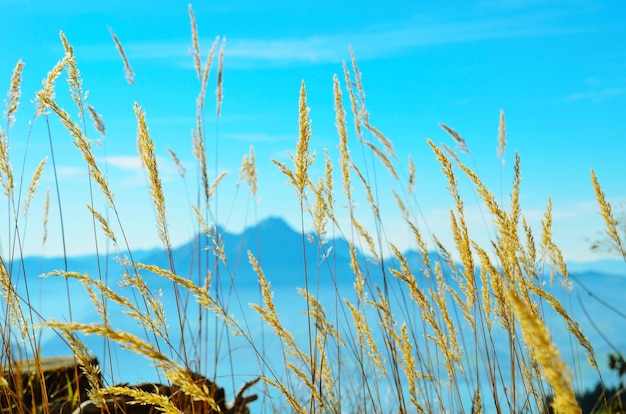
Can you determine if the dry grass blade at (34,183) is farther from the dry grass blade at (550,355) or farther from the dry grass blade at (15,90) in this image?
the dry grass blade at (550,355)

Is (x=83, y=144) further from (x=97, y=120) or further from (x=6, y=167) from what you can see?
(x=97, y=120)

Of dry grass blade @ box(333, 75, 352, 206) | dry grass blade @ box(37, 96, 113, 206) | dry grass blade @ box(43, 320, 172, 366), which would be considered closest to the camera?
dry grass blade @ box(43, 320, 172, 366)

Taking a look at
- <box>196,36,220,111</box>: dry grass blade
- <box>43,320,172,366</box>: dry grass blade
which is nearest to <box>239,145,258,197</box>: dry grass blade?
<box>196,36,220,111</box>: dry grass blade

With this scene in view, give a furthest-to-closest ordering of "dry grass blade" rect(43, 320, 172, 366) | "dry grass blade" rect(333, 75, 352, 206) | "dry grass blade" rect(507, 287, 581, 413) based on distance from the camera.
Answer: "dry grass blade" rect(333, 75, 352, 206) → "dry grass blade" rect(43, 320, 172, 366) → "dry grass blade" rect(507, 287, 581, 413)

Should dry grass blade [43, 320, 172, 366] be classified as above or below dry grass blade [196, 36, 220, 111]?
below

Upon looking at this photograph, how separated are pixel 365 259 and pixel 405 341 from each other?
1.03 meters

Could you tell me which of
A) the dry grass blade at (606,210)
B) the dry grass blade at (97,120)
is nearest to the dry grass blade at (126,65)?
the dry grass blade at (97,120)

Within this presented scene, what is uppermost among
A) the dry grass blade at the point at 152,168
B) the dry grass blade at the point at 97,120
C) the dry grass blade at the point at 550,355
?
the dry grass blade at the point at 97,120

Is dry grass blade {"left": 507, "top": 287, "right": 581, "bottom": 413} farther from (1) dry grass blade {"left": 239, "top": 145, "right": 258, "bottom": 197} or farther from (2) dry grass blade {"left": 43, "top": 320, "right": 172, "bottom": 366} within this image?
(1) dry grass blade {"left": 239, "top": 145, "right": 258, "bottom": 197}

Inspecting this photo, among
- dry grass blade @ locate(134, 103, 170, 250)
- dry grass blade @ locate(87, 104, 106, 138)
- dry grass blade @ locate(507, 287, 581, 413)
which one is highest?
dry grass blade @ locate(87, 104, 106, 138)

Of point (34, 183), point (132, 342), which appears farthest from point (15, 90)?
point (132, 342)

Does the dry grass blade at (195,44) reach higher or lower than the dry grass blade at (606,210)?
higher

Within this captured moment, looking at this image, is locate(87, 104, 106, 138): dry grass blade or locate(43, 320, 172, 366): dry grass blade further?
locate(87, 104, 106, 138): dry grass blade

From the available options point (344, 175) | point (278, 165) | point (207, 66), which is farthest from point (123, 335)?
point (207, 66)
